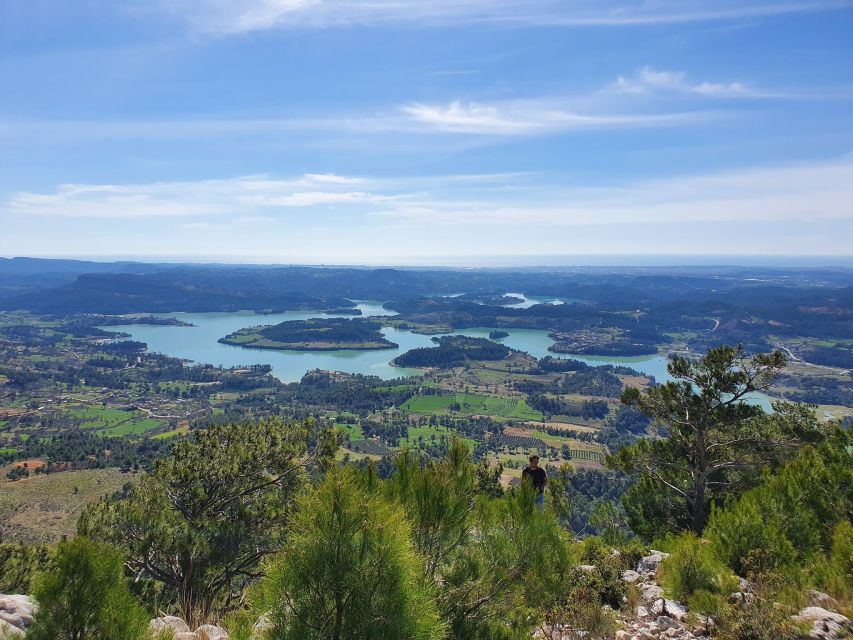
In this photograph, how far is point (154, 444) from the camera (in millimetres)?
50406

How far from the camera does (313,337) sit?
12494 centimetres

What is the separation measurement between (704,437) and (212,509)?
8.59 metres

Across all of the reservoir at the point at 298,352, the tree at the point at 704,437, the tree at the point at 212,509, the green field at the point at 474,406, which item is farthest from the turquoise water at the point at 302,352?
the tree at the point at 212,509

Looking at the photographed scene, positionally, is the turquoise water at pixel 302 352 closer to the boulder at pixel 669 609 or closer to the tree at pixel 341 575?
the boulder at pixel 669 609

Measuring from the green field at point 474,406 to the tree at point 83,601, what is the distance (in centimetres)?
6704

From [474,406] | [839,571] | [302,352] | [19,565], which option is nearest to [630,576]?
[839,571]

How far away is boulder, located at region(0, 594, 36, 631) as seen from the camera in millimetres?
3658

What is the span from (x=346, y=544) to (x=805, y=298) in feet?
565

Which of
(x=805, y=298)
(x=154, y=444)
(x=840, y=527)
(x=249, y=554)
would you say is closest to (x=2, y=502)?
(x=154, y=444)

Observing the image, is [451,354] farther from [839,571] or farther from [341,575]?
[341,575]

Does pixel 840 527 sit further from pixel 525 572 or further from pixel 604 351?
pixel 604 351

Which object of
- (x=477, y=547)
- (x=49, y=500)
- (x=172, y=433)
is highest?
(x=477, y=547)

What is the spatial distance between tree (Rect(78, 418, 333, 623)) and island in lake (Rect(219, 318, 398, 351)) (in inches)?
4295

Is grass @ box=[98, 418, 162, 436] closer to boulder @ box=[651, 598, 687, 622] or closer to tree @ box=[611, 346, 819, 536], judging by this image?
tree @ box=[611, 346, 819, 536]
